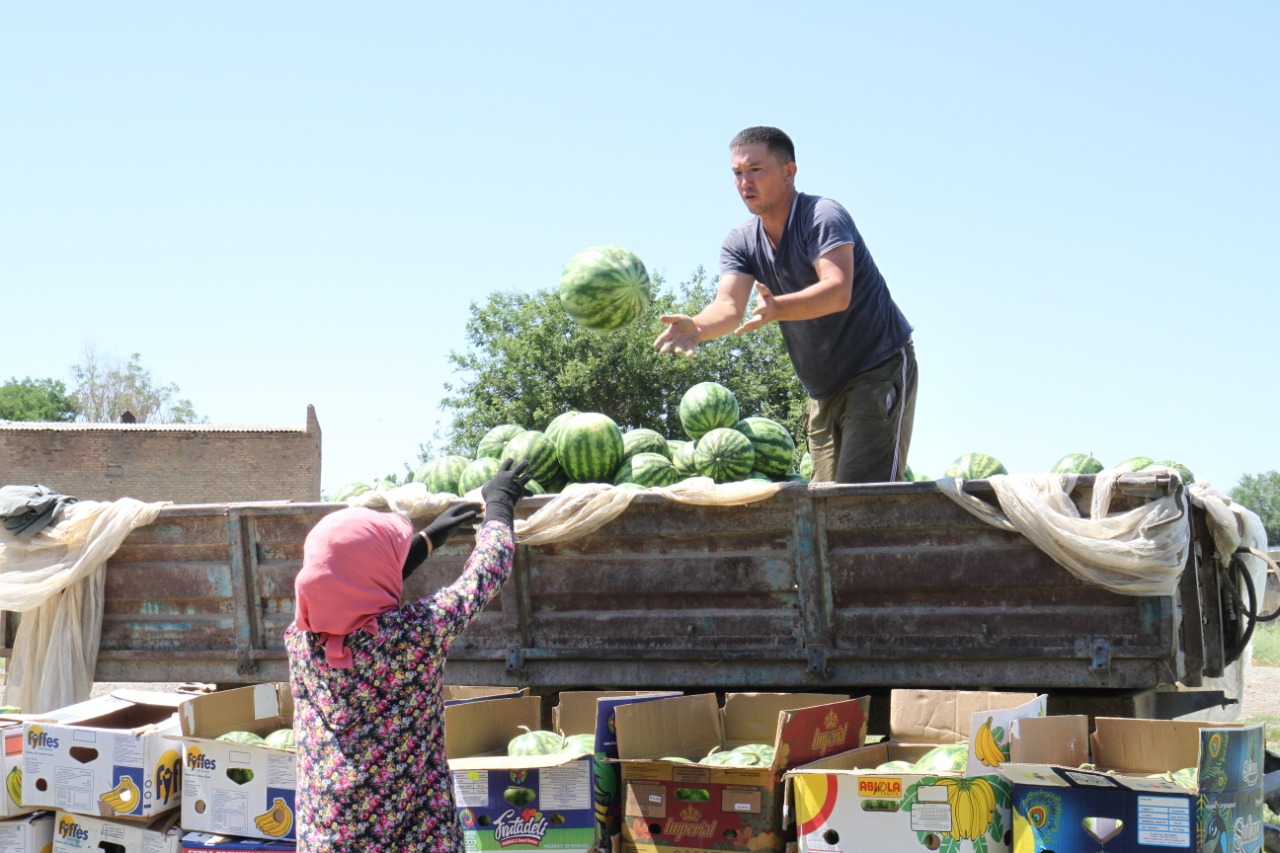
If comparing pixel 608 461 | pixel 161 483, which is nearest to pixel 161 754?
pixel 608 461

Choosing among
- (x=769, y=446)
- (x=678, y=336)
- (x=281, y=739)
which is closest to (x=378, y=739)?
(x=281, y=739)

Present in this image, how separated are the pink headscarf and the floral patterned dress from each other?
0.04 metres

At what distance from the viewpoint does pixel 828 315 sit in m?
5.27

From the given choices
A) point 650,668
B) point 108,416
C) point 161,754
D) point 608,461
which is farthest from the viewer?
point 108,416

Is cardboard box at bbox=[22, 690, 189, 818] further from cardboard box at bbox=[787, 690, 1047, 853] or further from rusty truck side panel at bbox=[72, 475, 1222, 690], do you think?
cardboard box at bbox=[787, 690, 1047, 853]

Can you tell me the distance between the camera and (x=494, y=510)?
4113 millimetres

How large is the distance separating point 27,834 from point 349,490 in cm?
230

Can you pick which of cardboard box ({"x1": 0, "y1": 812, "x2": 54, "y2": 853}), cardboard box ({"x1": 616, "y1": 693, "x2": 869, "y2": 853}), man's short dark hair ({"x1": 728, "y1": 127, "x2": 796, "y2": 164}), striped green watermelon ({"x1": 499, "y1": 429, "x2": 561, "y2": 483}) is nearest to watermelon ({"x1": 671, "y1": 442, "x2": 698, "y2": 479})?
striped green watermelon ({"x1": 499, "y1": 429, "x2": 561, "y2": 483})

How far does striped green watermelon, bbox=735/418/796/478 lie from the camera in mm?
6746

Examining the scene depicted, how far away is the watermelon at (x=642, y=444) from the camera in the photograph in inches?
263

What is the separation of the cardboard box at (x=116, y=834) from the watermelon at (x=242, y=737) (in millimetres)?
357

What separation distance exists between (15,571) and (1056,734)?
15.3 feet

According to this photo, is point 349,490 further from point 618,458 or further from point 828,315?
point 828,315

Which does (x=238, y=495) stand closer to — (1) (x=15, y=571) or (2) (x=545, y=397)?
(2) (x=545, y=397)
